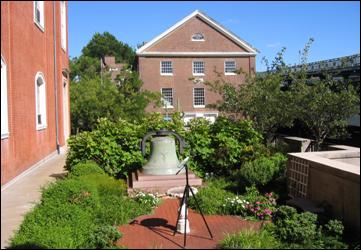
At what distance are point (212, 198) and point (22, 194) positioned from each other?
466 centimetres

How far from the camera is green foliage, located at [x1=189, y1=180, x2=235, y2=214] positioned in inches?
317

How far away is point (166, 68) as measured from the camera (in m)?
44.6

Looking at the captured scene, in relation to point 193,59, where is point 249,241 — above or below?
below

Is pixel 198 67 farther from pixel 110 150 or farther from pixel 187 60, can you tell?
pixel 110 150

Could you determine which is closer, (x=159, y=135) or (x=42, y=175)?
(x=159, y=135)

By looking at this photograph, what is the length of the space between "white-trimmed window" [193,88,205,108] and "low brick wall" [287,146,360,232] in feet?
115

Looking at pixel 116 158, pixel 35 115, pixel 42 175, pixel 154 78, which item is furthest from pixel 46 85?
pixel 154 78

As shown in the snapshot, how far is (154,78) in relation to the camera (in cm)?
4406

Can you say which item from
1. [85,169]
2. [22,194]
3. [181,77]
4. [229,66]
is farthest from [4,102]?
[229,66]

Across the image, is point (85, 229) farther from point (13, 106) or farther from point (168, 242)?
point (13, 106)

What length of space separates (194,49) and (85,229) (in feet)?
129

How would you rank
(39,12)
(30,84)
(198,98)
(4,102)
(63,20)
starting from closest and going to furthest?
1. (4,102)
2. (30,84)
3. (39,12)
4. (63,20)
5. (198,98)

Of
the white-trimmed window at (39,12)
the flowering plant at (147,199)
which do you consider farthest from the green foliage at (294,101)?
the white-trimmed window at (39,12)

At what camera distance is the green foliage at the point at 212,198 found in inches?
317
